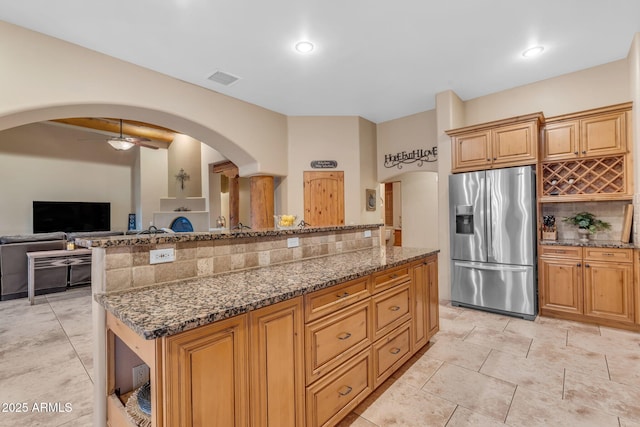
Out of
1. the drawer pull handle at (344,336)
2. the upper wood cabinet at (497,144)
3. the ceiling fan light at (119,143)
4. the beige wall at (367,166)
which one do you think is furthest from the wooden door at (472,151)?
the ceiling fan light at (119,143)

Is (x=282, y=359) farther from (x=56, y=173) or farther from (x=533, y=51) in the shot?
(x=56, y=173)

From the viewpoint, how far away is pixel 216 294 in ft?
4.73

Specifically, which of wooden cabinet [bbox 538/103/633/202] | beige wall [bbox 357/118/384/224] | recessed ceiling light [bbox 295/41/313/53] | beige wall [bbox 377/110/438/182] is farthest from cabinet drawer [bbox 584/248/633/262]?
recessed ceiling light [bbox 295/41/313/53]

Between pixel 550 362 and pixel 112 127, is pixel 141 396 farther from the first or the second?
pixel 112 127

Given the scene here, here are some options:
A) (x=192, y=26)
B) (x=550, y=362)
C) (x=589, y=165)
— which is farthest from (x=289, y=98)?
(x=550, y=362)

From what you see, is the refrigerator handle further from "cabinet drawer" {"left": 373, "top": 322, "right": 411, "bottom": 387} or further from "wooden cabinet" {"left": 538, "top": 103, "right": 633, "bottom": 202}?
"cabinet drawer" {"left": 373, "top": 322, "right": 411, "bottom": 387}

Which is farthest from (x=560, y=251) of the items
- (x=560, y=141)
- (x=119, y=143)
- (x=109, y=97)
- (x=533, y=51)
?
(x=119, y=143)

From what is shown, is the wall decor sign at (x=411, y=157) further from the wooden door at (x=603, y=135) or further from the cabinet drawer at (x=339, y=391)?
the cabinet drawer at (x=339, y=391)

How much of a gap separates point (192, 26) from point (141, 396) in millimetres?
3025

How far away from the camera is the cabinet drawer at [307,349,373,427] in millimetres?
1673

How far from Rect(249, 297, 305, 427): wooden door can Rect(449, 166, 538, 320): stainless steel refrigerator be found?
3.15 meters

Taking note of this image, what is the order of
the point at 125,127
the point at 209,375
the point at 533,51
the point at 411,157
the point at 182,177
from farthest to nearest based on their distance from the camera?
the point at 182,177, the point at 125,127, the point at 411,157, the point at 533,51, the point at 209,375

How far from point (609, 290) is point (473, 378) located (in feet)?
7.23

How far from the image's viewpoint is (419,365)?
2.57 meters
